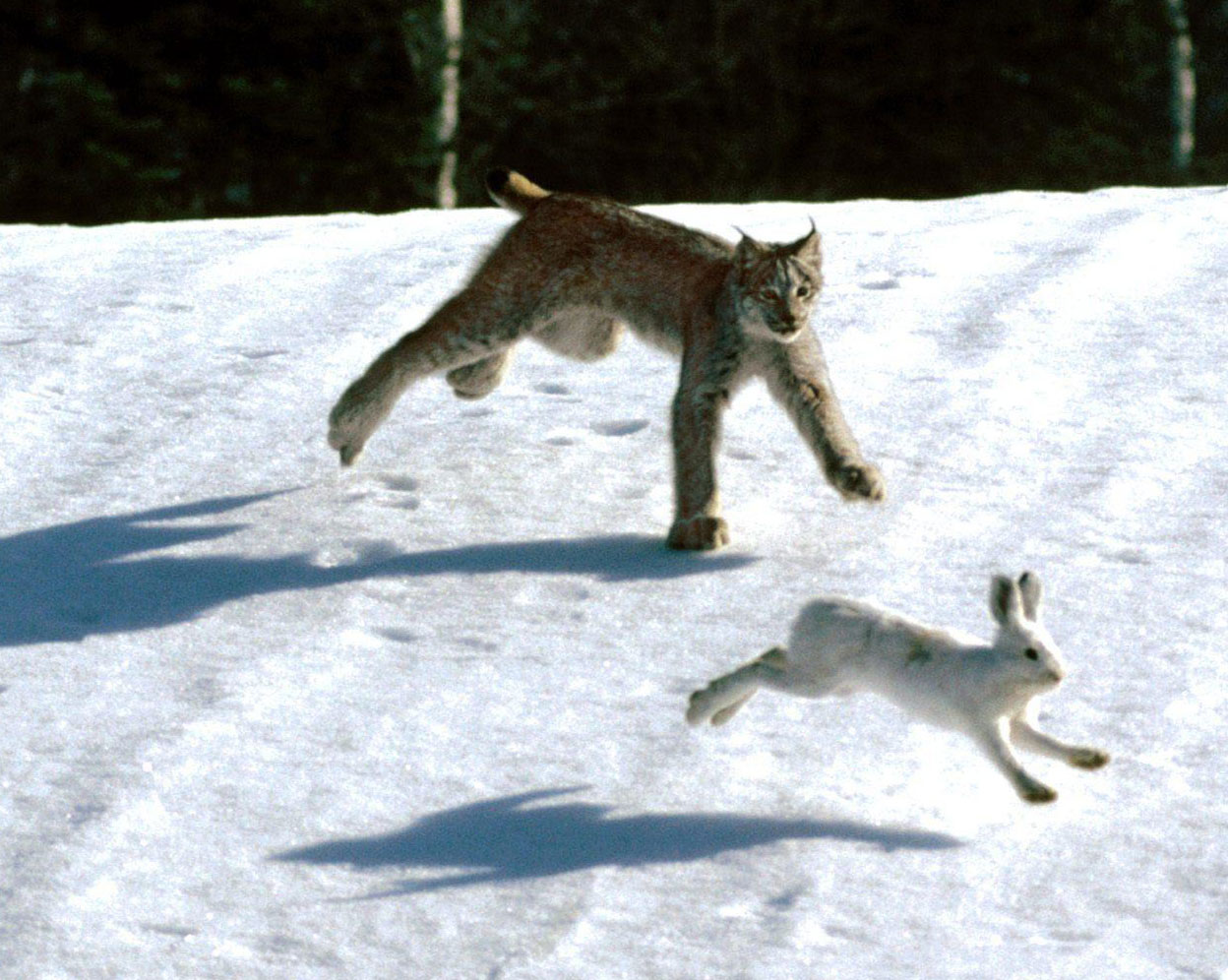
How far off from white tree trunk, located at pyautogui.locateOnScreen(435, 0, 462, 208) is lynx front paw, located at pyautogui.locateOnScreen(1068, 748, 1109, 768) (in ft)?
49.3

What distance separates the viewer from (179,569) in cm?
556

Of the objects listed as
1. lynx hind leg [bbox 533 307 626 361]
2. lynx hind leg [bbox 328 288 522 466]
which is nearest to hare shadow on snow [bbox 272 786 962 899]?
lynx hind leg [bbox 328 288 522 466]

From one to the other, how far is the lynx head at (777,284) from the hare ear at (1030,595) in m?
1.38

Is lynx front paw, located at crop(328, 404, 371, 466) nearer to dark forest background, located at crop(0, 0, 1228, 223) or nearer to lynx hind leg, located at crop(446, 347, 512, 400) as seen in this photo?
lynx hind leg, located at crop(446, 347, 512, 400)

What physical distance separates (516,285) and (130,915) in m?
2.51

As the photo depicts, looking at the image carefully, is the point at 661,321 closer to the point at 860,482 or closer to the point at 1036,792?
the point at 860,482

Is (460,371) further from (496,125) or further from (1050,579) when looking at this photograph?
(496,125)

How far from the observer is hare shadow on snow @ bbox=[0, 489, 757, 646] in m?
5.28

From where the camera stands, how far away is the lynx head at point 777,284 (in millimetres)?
5309

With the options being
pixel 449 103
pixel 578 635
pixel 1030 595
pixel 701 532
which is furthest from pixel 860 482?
pixel 449 103

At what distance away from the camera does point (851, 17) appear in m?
20.6

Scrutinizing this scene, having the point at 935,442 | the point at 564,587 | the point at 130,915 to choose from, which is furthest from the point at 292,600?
the point at 935,442

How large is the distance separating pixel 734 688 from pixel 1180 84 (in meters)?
18.7

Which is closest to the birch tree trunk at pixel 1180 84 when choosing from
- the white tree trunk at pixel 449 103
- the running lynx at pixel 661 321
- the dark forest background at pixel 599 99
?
the dark forest background at pixel 599 99
